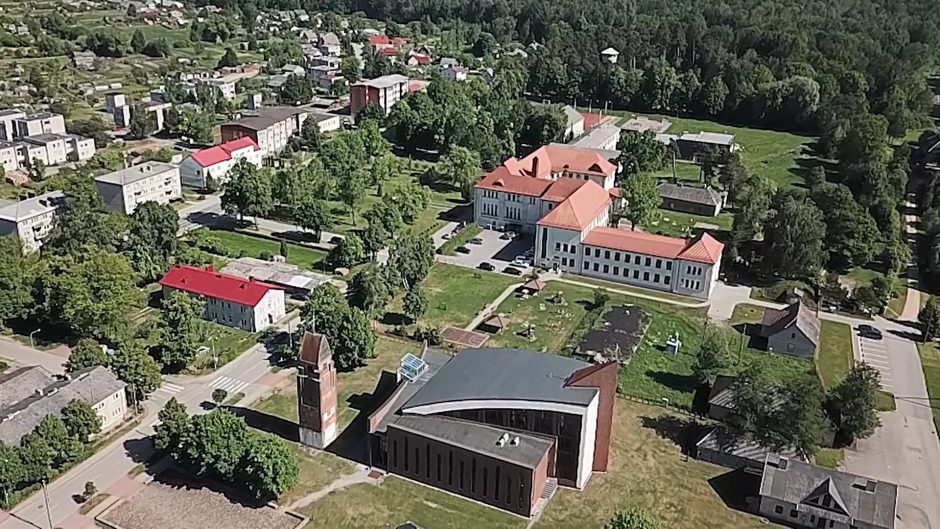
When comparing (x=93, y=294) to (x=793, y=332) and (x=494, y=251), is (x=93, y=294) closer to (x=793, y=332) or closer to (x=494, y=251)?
(x=494, y=251)

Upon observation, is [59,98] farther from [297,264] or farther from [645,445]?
[645,445]

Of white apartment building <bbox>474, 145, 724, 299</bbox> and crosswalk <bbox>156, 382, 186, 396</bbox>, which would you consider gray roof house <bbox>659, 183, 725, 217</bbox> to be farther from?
crosswalk <bbox>156, 382, 186, 396</bbox>

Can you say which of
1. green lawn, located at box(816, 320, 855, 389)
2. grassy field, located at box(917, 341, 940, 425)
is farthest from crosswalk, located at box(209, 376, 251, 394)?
grassy field, located at box(917, 341, 940, 425)

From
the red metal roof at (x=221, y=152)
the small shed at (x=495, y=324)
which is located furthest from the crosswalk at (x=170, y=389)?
the red metal roof at (x=221, y=152)

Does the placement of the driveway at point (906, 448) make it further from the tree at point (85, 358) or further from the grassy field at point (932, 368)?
the tree at point (85, 358)

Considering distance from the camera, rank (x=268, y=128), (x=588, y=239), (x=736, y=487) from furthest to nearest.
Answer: (x=268, y=128)
(x=588, y=239)
(x=736, y=487)

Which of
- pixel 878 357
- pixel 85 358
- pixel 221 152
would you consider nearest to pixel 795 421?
pixel 878 357
